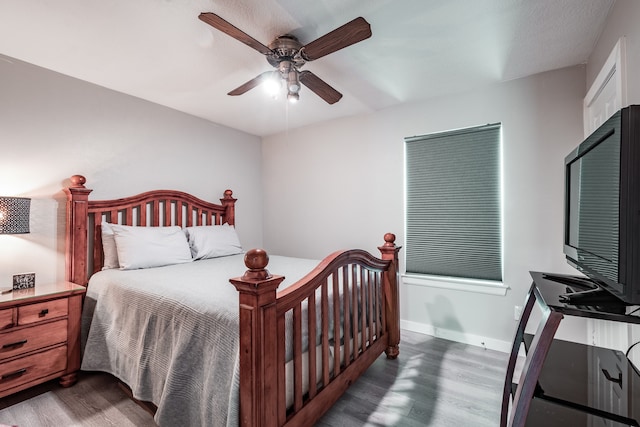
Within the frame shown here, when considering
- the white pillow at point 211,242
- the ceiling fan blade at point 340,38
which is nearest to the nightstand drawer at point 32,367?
the white pillow at point 211,242

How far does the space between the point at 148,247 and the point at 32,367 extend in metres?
1.05

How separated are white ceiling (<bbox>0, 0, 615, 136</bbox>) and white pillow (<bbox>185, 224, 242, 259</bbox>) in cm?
137

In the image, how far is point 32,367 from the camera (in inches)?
79.1

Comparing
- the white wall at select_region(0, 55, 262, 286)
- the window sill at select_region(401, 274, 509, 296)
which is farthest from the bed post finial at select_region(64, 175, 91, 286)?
the window sill at select_region(401, 274, 509, 296)

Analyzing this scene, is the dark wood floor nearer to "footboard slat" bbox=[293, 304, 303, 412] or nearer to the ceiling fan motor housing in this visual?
"footboard slat" bbox=[293, 304, 303, 412]

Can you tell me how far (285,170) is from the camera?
419cm

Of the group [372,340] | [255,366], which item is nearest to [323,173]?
[372,340]

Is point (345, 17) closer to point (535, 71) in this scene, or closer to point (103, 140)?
point (535, 71)

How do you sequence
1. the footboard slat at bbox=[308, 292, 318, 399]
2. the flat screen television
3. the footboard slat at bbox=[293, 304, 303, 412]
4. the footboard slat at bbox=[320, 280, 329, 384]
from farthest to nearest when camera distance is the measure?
the footboard slat at bbox=[320, 280, 329, 384], the footboard slat at bbox=[308, 292, 318, 399], the footboard slat at bbox=[293, 304, 303, 412], the flat screen television

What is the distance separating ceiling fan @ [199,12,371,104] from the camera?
4.99 feet

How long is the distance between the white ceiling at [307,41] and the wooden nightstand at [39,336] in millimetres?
1734

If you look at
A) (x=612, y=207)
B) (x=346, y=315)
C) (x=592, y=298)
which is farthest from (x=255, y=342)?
(x=612, y=207)

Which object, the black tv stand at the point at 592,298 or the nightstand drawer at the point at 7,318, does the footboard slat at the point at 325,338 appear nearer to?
the black tv stand at the point at 592,298

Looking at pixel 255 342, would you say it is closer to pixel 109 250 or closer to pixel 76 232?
pixel 109 250
